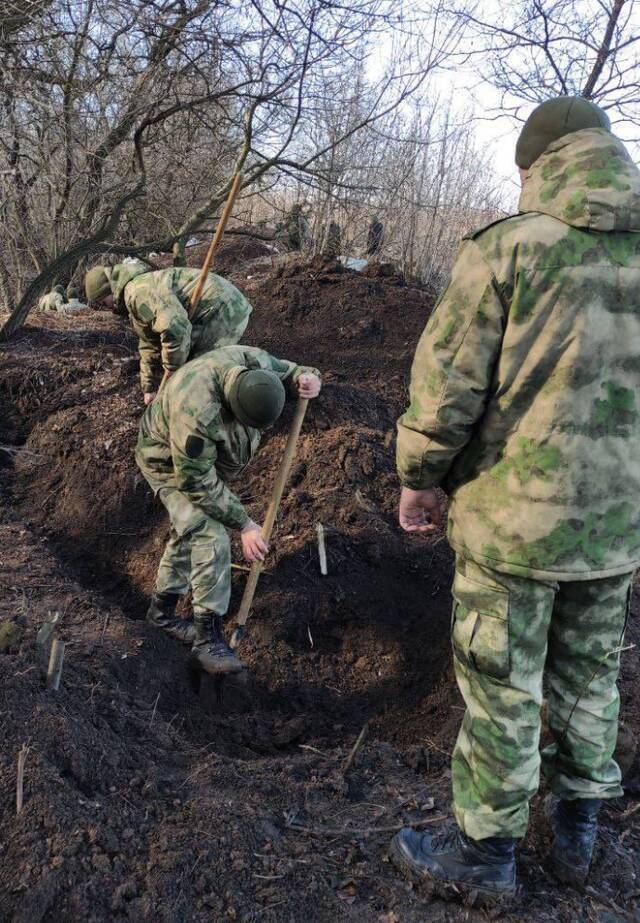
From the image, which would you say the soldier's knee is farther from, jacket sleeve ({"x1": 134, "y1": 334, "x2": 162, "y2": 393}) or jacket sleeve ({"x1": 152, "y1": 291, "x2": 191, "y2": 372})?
jacket sleeve ({"x1": 134, "y1": 334, "x2": 162, "y2": 393})

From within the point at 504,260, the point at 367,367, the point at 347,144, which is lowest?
the point at 367,367

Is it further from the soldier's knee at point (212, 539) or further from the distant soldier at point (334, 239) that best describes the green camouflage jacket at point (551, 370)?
the distant soldier at point (334, 239)

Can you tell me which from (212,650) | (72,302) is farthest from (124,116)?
(212,650)

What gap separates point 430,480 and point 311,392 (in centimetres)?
197

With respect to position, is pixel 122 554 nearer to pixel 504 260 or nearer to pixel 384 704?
pixel 384 704

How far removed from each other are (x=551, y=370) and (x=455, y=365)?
0.25 meters

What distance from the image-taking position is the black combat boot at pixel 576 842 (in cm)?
210

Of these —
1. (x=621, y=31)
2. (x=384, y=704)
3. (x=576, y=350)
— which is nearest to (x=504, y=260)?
(x=576, y=350)

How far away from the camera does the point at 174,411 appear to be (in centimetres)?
349

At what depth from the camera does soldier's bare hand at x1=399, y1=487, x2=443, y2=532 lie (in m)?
2.08

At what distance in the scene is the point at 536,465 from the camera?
1.82m

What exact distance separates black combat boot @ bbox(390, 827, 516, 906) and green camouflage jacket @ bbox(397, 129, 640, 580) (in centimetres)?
87

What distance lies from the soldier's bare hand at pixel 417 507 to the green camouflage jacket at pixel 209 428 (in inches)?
58.9

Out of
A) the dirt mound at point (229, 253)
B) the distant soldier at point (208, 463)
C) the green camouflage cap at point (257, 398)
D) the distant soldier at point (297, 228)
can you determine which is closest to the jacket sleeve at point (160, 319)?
the distant soldier at point (208, 463)
